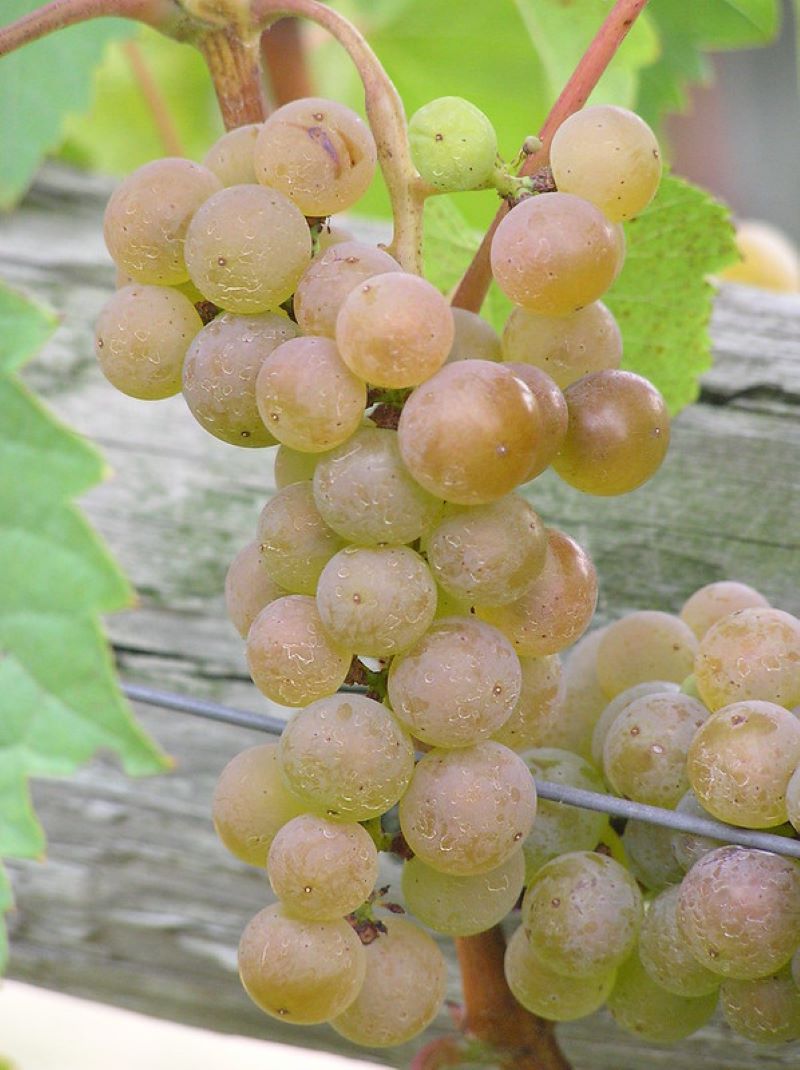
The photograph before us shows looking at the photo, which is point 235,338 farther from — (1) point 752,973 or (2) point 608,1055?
(2) point 608,1055

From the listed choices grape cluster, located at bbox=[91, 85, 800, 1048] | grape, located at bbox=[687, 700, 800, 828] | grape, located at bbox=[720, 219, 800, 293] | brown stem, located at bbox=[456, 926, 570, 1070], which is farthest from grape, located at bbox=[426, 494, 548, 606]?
grape, located at bbox=[720, 219, 800, 293]

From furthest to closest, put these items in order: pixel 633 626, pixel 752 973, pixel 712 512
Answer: pixel 712 512 < pixel 633 626 < pixel 752 973

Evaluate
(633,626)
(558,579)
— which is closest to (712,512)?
(633,626)

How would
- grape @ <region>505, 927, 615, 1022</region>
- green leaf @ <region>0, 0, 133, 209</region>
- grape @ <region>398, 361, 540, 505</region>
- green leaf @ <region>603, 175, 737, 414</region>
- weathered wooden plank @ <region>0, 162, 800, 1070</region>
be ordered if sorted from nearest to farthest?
grape @ <region>398, 361, 540, 505</region>, grape @ <region>505, 927, 615, 1022</region>, green leaf @ <region>603, 175, 737, 414</region>, weathered wooden plank @ <region>0, 162, 800, 1070</region>, green leaf @ <region>0, 0, 133, 209</region>

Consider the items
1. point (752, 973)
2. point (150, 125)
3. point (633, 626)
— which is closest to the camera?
point (752, 973)

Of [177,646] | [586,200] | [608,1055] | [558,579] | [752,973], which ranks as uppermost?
[586,200]

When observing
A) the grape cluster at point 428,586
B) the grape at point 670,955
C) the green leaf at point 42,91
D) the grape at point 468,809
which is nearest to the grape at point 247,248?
the grape cluster at point 428,586

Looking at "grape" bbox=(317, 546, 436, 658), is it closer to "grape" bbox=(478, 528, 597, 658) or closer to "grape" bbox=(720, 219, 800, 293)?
"grape" bbox=(478, 528, 597, 658)
